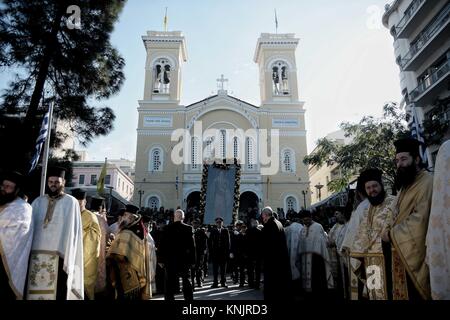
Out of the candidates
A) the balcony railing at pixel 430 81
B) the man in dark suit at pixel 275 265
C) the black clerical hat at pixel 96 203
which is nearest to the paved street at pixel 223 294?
the man in dark suit at pixel 275 265

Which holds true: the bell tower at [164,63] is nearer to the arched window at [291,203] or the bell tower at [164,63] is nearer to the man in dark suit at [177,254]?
the arched window at [291,203]

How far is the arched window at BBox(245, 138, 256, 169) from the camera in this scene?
29.4 meters

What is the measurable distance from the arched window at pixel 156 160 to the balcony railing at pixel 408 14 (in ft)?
68.6

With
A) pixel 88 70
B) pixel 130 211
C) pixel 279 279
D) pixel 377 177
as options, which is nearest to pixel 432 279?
pixel 377 177

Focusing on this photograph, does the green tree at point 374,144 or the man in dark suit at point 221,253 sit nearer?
the man in dark suit at point 221,253

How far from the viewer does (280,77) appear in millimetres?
32312

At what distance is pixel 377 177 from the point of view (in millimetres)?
3717

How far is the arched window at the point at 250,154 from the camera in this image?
29422 mm

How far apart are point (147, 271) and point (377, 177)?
11.9 feet

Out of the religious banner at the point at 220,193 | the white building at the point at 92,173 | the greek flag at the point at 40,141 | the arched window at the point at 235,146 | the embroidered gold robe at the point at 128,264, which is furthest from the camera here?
the white building at the point at 92,173

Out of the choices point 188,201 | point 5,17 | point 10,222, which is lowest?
point 10,222

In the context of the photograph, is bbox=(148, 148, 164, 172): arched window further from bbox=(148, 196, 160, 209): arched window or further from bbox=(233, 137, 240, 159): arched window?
bbox=(233, 137, 240, 159): arched window

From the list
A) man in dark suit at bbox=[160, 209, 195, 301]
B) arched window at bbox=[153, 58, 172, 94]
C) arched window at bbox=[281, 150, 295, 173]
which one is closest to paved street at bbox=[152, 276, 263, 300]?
man in dark suit at bbox=[160, 209, 195, 301]

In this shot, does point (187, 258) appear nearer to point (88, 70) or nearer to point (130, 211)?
point (130, 211)
